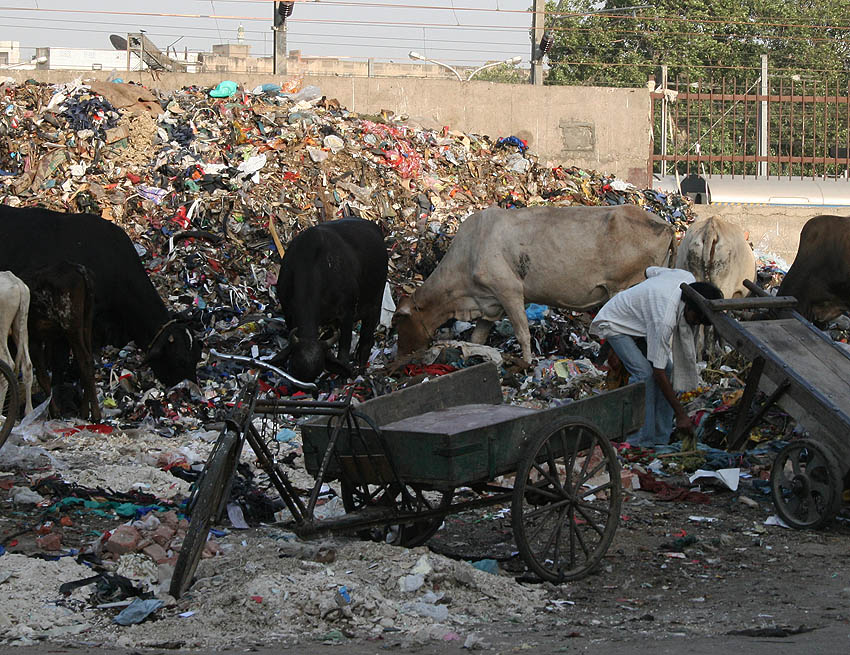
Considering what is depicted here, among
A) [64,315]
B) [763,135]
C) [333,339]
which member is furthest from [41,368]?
[763,135]

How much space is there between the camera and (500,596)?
16.4ft

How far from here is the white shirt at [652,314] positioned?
24.8ft

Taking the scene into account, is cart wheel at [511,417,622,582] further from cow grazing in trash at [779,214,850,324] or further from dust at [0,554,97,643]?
cow grazing in trash at [779,214,850,324]

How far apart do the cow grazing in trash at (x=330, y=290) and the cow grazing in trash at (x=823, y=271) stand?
420 centimetres

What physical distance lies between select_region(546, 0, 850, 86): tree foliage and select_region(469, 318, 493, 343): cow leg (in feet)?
73.1

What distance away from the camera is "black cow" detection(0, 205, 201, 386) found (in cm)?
1044

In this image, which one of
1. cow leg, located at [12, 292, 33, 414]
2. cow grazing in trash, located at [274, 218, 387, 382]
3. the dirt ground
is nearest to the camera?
the dirt ground

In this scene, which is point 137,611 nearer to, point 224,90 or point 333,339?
point 333,339

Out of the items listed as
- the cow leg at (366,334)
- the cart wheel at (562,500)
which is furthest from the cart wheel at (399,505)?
the cow leg at (366,334)

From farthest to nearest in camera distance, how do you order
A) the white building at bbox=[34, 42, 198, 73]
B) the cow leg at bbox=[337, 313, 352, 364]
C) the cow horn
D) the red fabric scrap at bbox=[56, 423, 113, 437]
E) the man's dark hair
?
1. the white building at bbox=[34, 42, 198, 73]
2. the cow horn
3. the cow leg at bbox=[337, 313, 352, 364]
4. the red fabric scrap at bbox=[56, 423, 113, 437]
5. the man's dark hair

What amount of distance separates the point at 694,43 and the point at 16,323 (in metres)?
30.5

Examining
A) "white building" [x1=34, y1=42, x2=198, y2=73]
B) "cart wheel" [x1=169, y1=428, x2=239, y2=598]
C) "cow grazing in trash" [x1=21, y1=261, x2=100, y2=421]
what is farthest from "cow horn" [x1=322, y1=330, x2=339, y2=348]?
"white building" [x1=34, y1=42, x2=198, y2=73]

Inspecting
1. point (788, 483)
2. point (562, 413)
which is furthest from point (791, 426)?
point (562, 413)

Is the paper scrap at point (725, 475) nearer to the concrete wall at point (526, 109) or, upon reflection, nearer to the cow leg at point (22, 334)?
the cow leg at point (22, 334)
